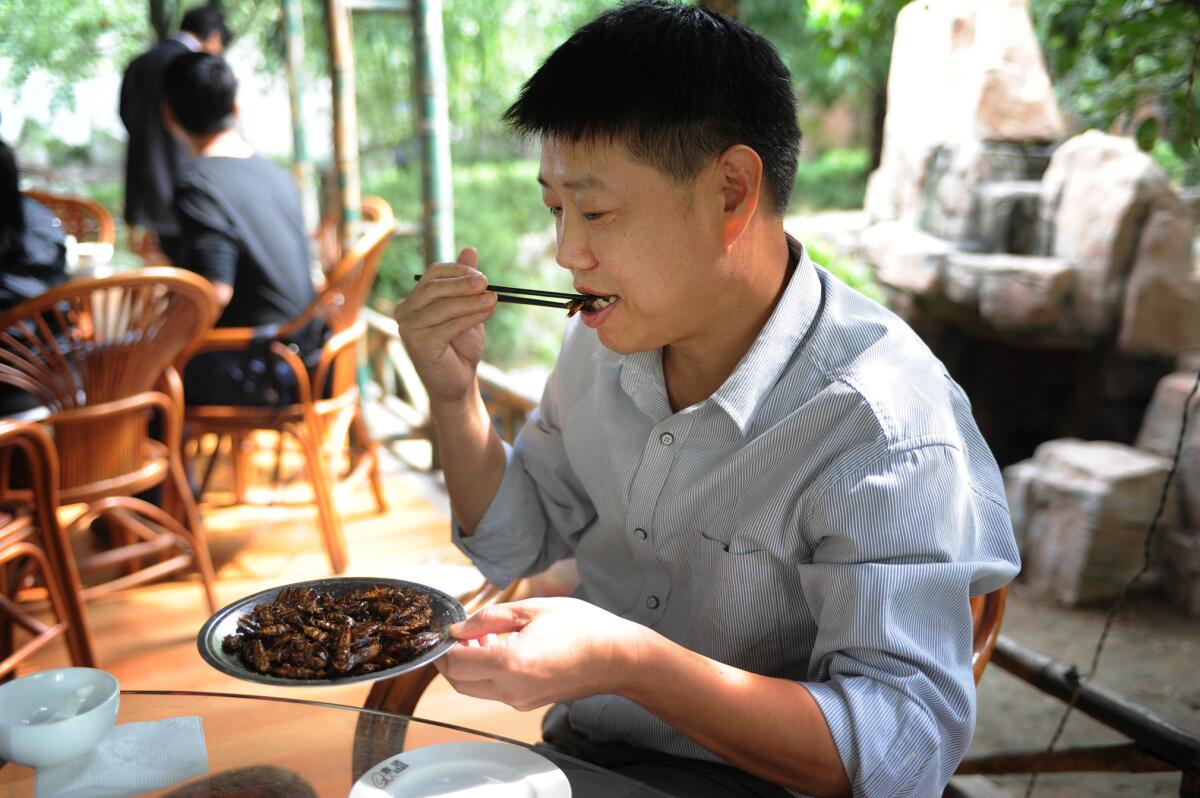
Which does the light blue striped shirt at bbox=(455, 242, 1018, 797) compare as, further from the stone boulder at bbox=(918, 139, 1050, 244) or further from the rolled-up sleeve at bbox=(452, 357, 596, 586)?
the stone boulder at bbox=(918, 139, 1050, 244)

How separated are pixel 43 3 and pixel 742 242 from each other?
7097 millimetres

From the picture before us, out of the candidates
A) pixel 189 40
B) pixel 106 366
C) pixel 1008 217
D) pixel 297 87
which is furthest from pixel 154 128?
pixel 1008 217

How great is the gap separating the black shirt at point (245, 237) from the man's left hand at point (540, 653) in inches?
88.8

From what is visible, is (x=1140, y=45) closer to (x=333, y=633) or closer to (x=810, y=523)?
(x=810, y=523)

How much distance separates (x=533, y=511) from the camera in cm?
138

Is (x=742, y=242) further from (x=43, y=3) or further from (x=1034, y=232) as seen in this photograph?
(x=43, y=3)

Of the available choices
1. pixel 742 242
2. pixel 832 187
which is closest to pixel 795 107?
pixel 742 242

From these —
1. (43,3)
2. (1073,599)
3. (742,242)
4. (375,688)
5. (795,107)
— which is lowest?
(1073,599)

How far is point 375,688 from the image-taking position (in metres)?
1.25

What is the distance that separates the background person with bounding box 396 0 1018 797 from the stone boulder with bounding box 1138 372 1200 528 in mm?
3311

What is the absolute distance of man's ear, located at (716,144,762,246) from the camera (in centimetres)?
101

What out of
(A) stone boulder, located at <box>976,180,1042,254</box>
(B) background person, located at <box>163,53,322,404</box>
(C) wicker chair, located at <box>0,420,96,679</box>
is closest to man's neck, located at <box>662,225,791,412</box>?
(C) wicker chair, located at <box>0,420,96,679</box>

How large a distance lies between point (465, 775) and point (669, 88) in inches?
26.6

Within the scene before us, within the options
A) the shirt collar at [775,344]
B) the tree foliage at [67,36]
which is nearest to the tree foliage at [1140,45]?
the shirt collar at [775,344]
